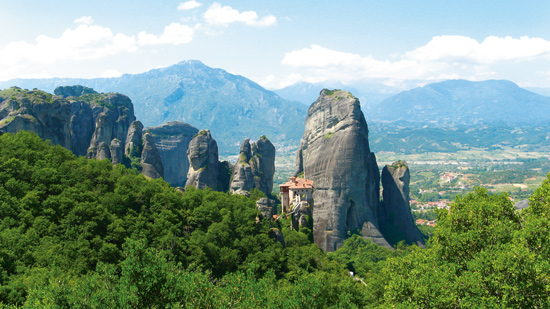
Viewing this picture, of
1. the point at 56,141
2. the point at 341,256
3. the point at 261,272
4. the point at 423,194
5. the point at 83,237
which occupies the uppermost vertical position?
the point at 56,141

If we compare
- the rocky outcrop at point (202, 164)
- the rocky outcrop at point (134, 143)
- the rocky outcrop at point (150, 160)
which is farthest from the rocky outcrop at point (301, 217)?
the rocky outcrop at point (134, 143)

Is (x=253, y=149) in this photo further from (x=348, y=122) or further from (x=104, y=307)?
(x=104, y=307)

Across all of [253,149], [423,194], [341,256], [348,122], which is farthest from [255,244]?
[423,194]

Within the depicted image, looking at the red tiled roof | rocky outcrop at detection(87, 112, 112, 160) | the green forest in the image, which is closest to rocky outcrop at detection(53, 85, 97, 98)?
rocky outcrop at detection(87, 112, 112, 160)

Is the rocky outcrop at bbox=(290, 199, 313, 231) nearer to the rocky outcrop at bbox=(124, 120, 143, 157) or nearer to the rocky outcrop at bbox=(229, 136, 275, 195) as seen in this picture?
the rocky outcrop at bbox=(229, 136, 275, 195)

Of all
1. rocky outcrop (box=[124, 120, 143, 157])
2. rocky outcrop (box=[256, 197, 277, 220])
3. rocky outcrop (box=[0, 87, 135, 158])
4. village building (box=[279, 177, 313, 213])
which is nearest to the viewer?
rocky outcrop (box=[256, 197, 277, 220])

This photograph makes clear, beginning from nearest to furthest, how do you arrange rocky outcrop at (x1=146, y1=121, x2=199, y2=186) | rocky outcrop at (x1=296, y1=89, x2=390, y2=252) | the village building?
1. the village building
2. rocky outcrop at (x1=296, y1=89, x2=390, y2=252)
3. rocky outcrop at (x1=146, y1=121, x2=199, y2=186)

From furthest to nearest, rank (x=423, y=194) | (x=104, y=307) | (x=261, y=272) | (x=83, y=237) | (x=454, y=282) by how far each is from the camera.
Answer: (x=423, y=194) → (x=261, y=272) → (x=83, y=237) → (x=454, y=282) → (x=104, y=307)
